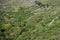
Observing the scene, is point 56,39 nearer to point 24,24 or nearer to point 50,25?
point 50,25

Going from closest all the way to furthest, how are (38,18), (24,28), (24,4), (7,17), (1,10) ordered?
1. (24,28)
2. (38,18)
3. (7,17)
4. (1,10)
5. (24,4)

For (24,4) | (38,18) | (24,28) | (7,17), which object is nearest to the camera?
(24,28)

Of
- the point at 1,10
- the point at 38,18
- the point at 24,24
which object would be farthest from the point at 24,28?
the point at 1,10

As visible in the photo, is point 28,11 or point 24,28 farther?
point 28,11

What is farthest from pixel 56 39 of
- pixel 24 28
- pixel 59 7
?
pixel 59 7

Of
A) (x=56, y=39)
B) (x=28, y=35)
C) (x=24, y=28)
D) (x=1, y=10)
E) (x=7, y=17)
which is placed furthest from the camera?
(x=1, y=10)

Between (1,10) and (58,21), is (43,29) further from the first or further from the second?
(1,10)
